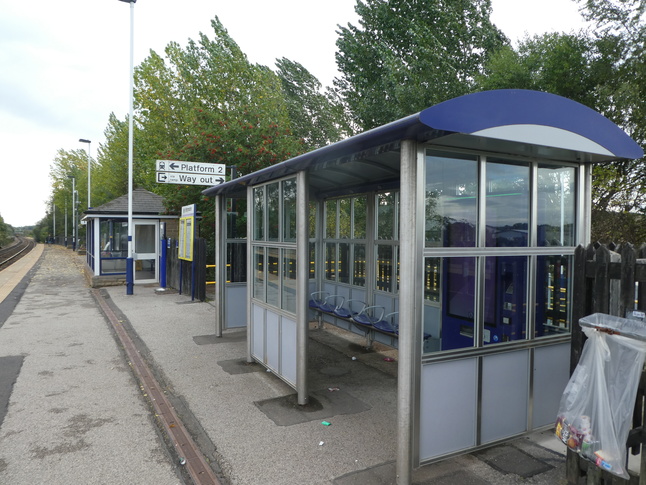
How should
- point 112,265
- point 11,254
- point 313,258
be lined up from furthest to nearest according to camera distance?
point 11,254 < point 112,265 < point 313,258

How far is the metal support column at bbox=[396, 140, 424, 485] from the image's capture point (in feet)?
11.1

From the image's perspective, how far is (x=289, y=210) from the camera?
17.9 feet

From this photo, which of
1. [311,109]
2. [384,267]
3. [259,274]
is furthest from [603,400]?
[311,109]

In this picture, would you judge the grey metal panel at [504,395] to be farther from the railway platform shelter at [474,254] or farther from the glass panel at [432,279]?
the glass panel at [432,279]

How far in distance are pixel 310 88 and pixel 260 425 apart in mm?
26409

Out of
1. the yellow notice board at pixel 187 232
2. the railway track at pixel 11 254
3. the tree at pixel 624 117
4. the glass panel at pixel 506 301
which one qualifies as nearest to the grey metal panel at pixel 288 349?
the glass panel at pixel 506 301

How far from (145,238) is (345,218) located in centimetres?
1075

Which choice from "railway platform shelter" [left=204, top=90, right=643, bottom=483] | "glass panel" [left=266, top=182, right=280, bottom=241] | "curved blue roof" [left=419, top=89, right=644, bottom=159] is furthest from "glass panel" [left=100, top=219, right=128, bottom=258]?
"curved blue roof" [left=419, top=89, right=644, bottom=159]

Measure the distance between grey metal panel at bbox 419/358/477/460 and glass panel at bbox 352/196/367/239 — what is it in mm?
4362

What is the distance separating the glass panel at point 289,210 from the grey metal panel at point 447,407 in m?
2.41

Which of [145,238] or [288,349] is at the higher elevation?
[145,238]

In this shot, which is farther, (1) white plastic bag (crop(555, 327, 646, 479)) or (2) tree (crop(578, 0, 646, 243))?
(2) tree (crop(578, 0, 646, 243))

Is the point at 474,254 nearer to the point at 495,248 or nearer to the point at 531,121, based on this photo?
the point at 495,248

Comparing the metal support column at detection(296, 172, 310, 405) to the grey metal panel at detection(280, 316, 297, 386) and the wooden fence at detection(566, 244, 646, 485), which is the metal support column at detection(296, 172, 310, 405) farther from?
the wooden fence at detection(566, 244, 646, 485)
